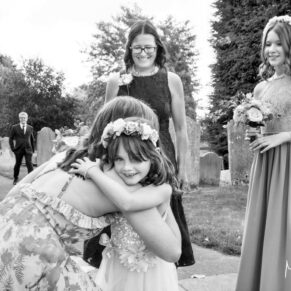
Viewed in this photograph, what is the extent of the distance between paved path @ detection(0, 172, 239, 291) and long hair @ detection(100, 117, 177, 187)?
1.56 m

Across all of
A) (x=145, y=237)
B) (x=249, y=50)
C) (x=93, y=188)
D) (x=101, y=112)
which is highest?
(x=249, y=50)

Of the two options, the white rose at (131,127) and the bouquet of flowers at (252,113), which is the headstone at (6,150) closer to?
the bouquet of flowers at (252,113)

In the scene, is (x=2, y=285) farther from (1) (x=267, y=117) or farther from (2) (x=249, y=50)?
(2) (x=249, y=50)

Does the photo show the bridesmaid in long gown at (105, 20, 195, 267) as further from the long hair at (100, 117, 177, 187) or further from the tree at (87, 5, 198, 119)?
the tree at (87, 5, 198, 119)

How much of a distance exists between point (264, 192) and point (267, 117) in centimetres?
53

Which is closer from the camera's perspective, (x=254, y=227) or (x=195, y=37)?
(x=254, y=227)

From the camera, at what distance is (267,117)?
310 centimetres

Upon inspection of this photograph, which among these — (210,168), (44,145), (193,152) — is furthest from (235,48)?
(193,152)

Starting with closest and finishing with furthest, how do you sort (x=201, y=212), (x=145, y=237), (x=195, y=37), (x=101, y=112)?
(x=145, y=237)
(x=101, y=112)
(x=201, y=212)
(x=195, y=37)

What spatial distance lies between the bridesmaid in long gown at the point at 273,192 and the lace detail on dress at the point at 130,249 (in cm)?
93

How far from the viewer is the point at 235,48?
850 inches

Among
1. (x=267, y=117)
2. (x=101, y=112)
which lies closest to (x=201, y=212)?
(x=267, y=117)

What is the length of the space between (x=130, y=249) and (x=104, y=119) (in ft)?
2.40

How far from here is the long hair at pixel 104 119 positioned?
222cm
